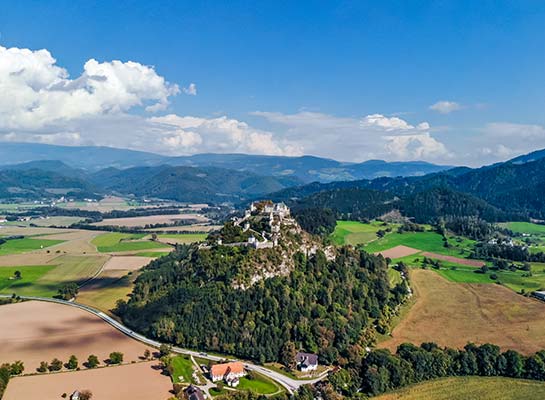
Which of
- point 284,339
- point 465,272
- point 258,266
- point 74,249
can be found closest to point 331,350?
point 284,339

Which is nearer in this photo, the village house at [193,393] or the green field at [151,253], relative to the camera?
the village house at [193,393]

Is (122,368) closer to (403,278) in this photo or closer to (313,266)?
(313,266)

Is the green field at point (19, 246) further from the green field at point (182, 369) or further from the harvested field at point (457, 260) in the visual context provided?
the harvested field at point (457, 260)

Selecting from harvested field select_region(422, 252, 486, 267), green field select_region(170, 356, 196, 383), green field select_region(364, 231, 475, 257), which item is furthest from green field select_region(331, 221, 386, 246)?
green field select_region(170, 356, 196, 383)

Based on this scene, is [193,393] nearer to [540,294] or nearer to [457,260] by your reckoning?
[540,294]

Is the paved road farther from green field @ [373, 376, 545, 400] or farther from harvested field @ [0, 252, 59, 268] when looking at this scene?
harvested field @ [0, 252, 59, 268]

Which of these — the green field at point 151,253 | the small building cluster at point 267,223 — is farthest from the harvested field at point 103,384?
the green field at point 151,253

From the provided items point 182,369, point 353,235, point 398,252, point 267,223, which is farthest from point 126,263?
point 398,252
